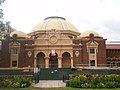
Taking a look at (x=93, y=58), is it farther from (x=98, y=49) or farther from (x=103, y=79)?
(x=103, y=79)

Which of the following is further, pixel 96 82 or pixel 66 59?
pixel 66 59

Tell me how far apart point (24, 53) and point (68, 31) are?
45.1 feet

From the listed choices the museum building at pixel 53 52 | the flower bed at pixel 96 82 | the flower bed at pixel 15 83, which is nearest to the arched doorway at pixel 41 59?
the museum building at pixel 53 52

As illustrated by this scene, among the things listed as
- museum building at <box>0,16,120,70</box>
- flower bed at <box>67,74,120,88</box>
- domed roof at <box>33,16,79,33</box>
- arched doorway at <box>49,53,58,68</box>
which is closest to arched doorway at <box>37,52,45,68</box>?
museum building at <box>0,16,120,70</box>

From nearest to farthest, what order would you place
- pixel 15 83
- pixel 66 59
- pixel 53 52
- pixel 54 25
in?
pixel 15 83, pixel 53 52, pixel 66 59, pixel 54 25

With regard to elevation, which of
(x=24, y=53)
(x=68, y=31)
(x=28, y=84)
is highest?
(x=68, y=31)

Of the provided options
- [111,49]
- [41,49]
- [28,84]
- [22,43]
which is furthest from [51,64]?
[28,84]

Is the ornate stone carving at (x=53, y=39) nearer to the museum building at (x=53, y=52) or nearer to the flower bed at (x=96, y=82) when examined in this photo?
the museum building at (x=53, y=52)

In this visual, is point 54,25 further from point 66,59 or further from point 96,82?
point 96,82

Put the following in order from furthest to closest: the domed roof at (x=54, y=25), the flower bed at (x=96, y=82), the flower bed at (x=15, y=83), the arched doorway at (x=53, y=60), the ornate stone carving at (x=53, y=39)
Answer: the domed roof at (x=54, y=25)
the arched doorway at (x=53, y=60)
the ornate stone carving at (x=53, y=39)
the flower bed at (x=15, y=83)
the flower bed at (x=96, y=82)

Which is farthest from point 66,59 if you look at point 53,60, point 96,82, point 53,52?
point 96,82

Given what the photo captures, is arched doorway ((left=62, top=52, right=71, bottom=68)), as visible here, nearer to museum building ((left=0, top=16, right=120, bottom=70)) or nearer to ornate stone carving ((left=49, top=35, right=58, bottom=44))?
museum building ((left=0, top=16, right=120, bottom=70))

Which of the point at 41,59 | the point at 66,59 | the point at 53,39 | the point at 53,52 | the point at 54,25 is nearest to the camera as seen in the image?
the point at 53,52

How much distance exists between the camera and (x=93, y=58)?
207 ft
